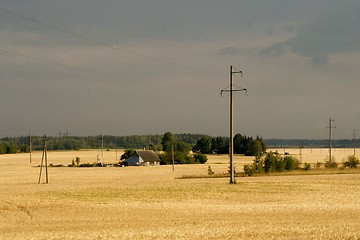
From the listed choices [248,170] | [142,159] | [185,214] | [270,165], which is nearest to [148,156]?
[142,159]

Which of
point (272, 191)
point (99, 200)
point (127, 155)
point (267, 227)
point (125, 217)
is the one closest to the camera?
point (267, 227)

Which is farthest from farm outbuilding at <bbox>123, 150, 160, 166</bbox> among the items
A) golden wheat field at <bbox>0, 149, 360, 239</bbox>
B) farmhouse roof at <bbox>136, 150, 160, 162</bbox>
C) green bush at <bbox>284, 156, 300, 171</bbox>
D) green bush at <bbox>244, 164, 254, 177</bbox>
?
golden wheat field at <bbox>0, 149, 360, 239</bbox>

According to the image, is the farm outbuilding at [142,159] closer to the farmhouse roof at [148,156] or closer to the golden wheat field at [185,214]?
the farmhouse roof at [148,156]

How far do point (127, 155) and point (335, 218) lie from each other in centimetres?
14245

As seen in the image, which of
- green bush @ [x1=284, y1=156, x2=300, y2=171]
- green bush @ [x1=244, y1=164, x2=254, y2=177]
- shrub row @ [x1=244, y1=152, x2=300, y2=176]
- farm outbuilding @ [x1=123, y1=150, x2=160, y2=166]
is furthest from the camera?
farm outbuilding @ [x1=123, y1=150, x2=160, y2=166]

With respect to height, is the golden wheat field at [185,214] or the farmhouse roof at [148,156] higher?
the farmhouse roof at [148,156]

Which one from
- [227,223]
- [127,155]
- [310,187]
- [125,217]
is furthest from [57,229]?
[127,155]

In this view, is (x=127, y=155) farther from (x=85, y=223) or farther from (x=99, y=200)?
(x=85, y=223)

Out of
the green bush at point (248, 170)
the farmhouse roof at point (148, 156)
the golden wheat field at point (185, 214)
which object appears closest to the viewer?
the golden wheat field at point (185, 214)

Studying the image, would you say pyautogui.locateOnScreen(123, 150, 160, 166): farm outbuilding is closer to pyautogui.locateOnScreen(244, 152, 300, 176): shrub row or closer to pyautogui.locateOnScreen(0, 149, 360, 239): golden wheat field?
pyautogui.locateOnScreen(244, 152, 300, 176): shrub row

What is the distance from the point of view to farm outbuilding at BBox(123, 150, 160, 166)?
164975 millimetres

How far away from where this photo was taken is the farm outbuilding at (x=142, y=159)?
16498cm

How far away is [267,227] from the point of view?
32.0 meters

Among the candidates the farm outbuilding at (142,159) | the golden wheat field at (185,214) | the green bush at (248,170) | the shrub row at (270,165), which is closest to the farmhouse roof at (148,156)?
the farm outbuilding at (142,159)
